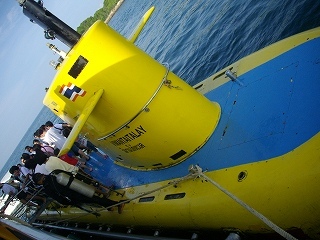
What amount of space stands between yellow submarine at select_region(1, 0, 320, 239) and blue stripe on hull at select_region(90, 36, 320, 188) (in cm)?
2

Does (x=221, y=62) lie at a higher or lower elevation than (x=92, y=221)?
higher

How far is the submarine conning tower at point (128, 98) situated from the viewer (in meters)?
4.80

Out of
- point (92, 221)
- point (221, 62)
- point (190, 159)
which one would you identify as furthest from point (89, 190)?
point (221, 62)

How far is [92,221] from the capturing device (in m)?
7.52

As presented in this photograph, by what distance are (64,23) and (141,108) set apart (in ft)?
7.83

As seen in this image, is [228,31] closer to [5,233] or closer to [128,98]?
[128,98]

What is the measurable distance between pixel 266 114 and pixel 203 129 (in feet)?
3.91

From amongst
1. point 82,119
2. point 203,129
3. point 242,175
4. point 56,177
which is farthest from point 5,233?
point 242,175

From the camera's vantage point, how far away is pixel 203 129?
5.29 m

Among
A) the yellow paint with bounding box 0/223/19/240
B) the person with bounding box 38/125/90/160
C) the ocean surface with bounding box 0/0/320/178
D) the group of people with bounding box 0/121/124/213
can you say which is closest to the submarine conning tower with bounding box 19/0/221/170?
the group of people with bounding box 0/121/124/213

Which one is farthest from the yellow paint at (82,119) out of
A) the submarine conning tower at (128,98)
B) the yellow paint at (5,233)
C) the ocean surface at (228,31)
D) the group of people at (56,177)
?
the ocean surface at (228,31)

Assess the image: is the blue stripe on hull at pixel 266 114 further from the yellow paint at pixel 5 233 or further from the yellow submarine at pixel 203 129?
the yellow paint at pixel 5 233

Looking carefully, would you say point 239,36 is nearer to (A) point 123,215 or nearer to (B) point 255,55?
(B) point 255,55

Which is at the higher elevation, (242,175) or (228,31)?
(228,31)
